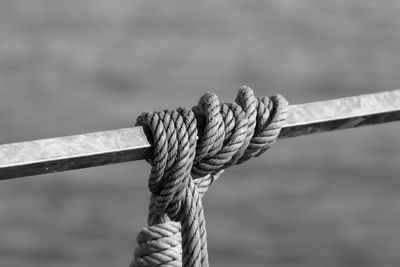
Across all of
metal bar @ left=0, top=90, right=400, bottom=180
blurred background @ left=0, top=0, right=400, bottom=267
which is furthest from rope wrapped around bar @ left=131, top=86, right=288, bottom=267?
blurred background @ left=0, top=0, right=400, bottom=267

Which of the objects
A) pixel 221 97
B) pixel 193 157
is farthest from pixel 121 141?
pixel 221 97

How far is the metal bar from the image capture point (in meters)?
1.21

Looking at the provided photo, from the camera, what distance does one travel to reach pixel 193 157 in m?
1.40

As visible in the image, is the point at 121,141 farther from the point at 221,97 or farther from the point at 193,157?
the point at 221,97

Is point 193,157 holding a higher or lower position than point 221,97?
lower

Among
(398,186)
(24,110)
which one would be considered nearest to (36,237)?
(24,110)

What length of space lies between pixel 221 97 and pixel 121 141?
15.9ft

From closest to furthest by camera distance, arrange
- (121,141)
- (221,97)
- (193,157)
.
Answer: (121,141) < (193,157) < (221,97)

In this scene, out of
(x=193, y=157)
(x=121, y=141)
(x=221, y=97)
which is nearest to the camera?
(x=121, y=141)

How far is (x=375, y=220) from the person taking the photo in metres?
5.75

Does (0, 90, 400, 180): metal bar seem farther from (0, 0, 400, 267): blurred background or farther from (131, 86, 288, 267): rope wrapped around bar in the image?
(0, 0, 400, 267): blurred background

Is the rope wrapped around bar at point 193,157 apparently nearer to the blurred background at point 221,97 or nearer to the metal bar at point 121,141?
the metal bar at point 121,141

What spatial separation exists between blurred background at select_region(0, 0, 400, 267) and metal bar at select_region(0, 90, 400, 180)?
385 cm

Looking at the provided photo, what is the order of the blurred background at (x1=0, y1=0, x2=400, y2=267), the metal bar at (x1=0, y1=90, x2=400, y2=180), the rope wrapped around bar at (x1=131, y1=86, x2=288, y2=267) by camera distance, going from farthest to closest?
1. the blurred background at (x1=0, y1=0, x2=400, y2=267)
2. the rope wrapped around bar at (x1=131, y1=86, x2=288, y2=267)
3. the metal bar at (x1=0, y1=90, x2=400, y2=180)
